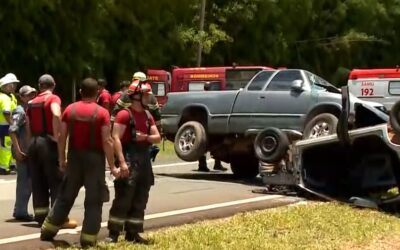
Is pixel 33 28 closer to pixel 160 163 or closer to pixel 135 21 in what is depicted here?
pixel 135 21

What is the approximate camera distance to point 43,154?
9.23 m

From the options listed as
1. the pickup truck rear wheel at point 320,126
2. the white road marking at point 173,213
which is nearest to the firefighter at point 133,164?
the white road marking at point 173,213

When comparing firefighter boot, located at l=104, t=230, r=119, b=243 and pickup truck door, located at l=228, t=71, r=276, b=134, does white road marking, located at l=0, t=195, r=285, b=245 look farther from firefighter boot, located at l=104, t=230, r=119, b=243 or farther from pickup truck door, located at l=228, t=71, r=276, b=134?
pickup truck door, located at l=228, t=71, r=276, b=134

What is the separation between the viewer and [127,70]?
35500mm

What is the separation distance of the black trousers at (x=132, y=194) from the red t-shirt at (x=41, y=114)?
1.26m

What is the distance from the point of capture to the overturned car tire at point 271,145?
13.1 m

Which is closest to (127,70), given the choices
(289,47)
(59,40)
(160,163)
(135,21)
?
(135,21)

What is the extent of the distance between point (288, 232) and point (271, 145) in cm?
394

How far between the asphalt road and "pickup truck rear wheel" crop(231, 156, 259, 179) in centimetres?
19

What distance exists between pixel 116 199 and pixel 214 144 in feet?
24.0

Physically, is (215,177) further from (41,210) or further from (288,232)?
(41,210)

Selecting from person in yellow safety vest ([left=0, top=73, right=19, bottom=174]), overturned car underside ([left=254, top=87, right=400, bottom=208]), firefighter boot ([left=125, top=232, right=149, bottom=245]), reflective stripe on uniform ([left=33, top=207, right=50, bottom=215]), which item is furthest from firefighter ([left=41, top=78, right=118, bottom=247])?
person in yellow safety vest ([left=0, top=73, right=19, bottom=174])

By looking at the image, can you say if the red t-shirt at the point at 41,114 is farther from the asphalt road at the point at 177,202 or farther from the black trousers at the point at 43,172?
the asphalt road at the point at 177,202

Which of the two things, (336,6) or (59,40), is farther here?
(336,6)
